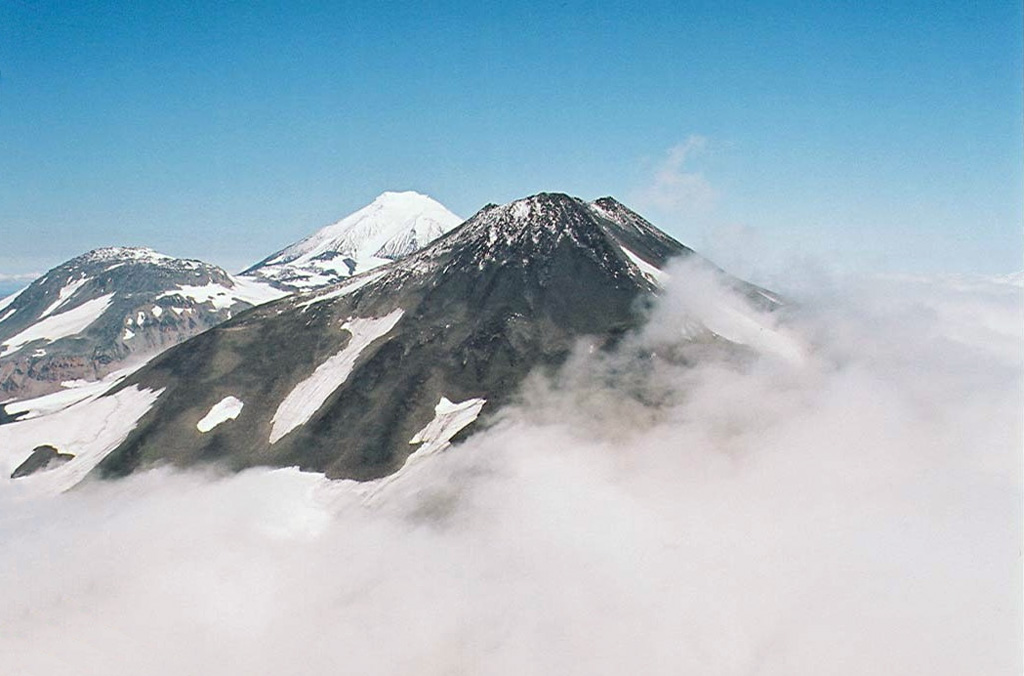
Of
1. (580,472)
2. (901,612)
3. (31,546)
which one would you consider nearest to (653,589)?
(580,472)

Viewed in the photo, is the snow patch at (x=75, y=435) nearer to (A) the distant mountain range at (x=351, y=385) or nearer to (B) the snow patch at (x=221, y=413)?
(A) the distant mountain range at (x=351, y=385)

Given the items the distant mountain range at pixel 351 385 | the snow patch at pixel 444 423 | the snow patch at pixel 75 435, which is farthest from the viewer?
the snow patch at pixel 75 435

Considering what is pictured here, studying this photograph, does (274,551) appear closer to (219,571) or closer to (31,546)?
(219,571)

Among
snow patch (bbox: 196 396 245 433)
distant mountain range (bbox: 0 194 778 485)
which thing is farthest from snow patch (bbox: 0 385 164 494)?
snow patch (bbox: 196 396 245 433)

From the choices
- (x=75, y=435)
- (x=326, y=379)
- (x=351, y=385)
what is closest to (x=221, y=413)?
(x=326, y=379)

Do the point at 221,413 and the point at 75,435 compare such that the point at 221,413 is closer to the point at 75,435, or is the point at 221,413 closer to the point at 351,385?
→ the point at 351,385

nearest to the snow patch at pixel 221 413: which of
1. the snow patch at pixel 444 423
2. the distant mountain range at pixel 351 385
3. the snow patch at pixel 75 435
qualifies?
the distant mountain range at pixel 351 385
